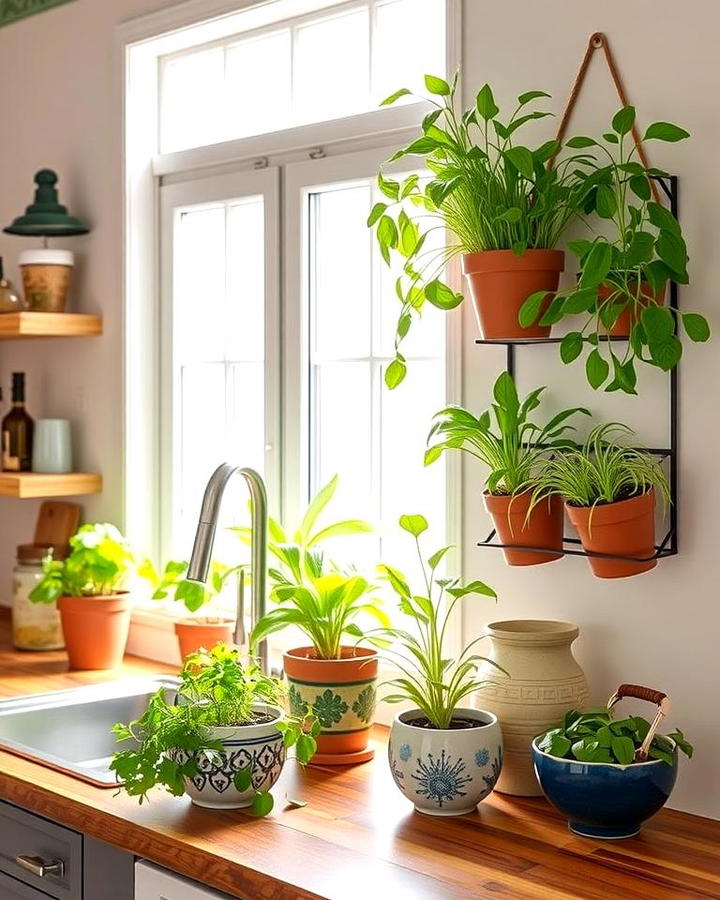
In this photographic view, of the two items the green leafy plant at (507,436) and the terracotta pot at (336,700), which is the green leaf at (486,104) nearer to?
the green leafy plant at (507,436)

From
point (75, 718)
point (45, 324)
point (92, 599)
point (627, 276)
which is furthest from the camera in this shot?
point (45, 324)

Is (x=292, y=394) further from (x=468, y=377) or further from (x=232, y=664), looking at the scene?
(x=232, y=664)

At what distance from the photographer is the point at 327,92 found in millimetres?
2668

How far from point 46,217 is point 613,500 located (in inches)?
67.0

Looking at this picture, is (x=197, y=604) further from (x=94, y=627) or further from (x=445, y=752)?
(x=445, y=752)

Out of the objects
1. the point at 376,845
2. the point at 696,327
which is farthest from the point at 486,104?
the point at 376,845

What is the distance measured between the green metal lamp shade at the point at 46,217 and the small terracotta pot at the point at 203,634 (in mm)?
995

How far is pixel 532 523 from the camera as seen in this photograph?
6.75 feet

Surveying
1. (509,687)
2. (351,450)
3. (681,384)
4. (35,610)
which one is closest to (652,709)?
(509,687)

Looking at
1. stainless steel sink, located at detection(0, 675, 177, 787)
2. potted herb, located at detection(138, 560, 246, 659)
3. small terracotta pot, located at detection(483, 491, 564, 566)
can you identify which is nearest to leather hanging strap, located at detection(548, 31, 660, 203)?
small terracotta pot, located at detection(483, 491, 564, 566)

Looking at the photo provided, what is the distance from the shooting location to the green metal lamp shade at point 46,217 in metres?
3.05

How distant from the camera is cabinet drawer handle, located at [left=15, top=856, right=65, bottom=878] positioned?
2041mm

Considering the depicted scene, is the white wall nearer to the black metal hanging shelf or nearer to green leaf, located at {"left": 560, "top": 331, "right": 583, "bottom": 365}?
the black metal hanging shelf

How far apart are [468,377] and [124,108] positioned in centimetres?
123
